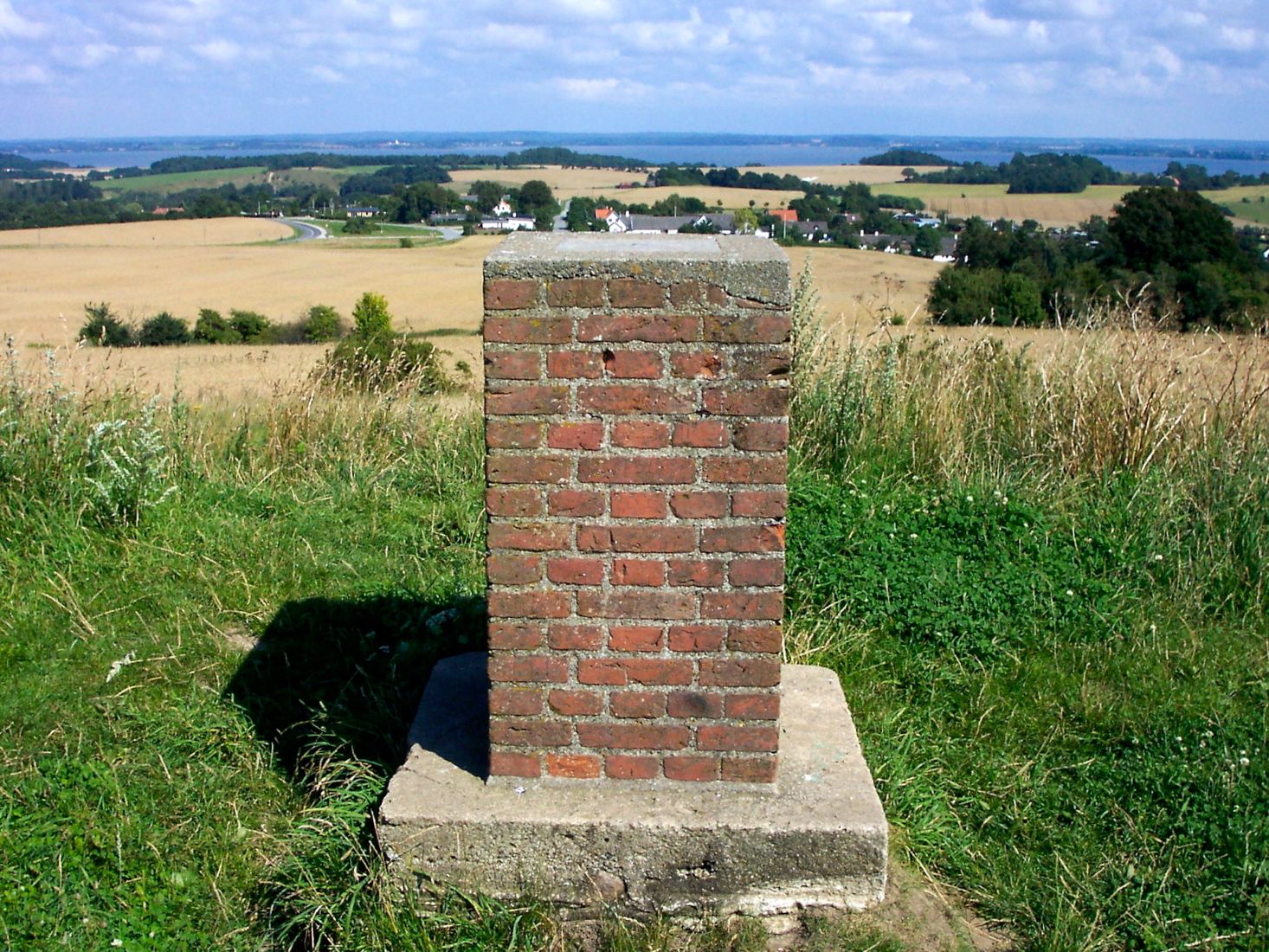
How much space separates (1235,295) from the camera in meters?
15.3

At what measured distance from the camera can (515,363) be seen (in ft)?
8.34

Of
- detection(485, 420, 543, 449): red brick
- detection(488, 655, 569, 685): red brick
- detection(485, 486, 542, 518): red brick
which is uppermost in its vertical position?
detection(485, 420, 543, 449): red brick

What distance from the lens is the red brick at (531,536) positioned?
265cm

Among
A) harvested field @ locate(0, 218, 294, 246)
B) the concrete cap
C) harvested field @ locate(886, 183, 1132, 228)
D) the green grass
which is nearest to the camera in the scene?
the concrete cap

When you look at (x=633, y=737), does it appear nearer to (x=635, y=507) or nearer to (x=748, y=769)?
(x=748, y=769)

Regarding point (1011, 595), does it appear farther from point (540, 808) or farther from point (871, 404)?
point (540, 808)

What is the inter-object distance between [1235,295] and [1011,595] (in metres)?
13.2

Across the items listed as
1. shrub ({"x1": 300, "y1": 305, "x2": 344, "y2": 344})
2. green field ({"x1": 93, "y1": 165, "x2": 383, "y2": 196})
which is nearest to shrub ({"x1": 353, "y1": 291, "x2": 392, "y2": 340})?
shrub ({"x1": 300, "y1": 305, "x2": 344, "y2": 344})

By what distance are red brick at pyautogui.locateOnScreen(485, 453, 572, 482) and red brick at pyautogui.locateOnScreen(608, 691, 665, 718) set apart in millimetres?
619

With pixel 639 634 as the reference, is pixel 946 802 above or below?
below

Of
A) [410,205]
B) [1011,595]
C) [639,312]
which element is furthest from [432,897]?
[410,205]

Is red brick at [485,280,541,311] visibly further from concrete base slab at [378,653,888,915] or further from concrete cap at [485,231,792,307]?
concrete base slab at [378,653,888,915]

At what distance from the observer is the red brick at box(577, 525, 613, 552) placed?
2.64m

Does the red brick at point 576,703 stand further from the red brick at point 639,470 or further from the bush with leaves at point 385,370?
the bush with leaves at point 385,370
